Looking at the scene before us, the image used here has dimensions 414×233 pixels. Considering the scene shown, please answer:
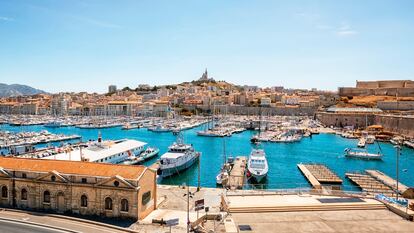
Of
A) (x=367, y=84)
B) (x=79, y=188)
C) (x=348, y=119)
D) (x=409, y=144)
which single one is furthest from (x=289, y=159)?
Result: (x=367, y=84)

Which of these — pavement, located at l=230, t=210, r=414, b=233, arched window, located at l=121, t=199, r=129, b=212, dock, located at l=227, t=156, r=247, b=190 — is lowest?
dock, located at l=227, t=156, r=247, b=190

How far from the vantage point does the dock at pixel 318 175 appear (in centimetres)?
3391

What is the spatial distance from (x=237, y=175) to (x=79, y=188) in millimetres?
18312

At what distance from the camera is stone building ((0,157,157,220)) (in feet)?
58.1

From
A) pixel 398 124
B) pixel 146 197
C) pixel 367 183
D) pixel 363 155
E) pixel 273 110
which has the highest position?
pixel 273 110

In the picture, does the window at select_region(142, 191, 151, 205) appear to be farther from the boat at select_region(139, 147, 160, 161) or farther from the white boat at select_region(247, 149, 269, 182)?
the boat at select_region(139, 147, 160, 161)

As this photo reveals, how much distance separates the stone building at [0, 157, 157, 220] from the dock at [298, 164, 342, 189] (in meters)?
18.0

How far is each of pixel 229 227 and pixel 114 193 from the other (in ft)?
19.7

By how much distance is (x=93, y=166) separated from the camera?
757 inches

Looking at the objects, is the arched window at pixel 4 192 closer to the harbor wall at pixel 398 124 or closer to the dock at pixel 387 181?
the dock at pixel 387 181

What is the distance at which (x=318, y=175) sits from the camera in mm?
35969

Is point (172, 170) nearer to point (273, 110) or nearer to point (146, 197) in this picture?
point (146, 197)

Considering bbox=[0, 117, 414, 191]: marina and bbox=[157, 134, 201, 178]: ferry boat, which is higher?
bbox=[157, 134, 201, 178]: ferry boat

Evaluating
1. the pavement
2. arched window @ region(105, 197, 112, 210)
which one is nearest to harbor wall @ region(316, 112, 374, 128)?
the pavement
